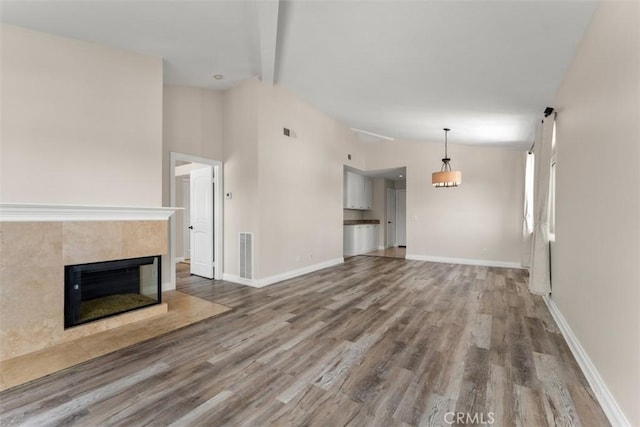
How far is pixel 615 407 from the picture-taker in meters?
1.62

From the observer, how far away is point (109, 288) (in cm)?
334

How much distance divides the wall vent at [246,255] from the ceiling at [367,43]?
254cm

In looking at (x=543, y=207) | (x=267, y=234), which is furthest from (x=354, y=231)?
(x=543, y=207)

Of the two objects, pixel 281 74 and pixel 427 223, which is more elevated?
pixel 281 74

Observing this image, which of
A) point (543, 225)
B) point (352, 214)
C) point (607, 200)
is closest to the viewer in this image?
point (607, 200)

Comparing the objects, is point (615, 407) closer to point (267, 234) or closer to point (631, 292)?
point (631, 292)

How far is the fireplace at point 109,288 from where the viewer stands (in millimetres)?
2791

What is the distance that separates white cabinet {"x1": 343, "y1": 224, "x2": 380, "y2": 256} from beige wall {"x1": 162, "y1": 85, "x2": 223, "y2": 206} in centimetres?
421

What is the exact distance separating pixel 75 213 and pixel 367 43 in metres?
3.49

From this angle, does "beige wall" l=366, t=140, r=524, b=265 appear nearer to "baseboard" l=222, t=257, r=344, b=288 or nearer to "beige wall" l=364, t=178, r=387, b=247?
"beige wall" l=364, t=178, r=387, b=247

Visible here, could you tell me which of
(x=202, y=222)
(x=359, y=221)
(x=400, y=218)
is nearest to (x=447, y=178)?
(x=359, y=221)

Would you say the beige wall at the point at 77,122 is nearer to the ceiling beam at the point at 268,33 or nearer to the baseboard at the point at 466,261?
the ceiling beam at the point at 268,33

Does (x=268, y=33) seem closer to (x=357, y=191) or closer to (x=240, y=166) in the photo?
(x=240, y=166)

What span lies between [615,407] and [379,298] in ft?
8.28
